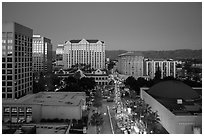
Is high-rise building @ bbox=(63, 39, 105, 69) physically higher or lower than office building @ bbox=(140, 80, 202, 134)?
higher

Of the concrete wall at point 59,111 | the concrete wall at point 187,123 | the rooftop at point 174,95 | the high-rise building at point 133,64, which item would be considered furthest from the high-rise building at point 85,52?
the concrete wall at point 187,123

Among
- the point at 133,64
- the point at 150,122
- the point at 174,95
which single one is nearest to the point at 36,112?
the point at 150,122

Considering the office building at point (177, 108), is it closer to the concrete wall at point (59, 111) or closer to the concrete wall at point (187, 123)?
the concrete wall at point (187, 123)

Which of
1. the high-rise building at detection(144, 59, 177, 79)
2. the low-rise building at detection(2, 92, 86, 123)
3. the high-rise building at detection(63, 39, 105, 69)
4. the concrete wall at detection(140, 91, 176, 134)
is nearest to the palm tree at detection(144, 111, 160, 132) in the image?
A: the concrete wall at detection(140, 91, 176, 134)

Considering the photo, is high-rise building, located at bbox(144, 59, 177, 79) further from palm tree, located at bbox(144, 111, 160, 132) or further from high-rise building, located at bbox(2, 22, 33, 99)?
palm tree, located at bbox(144, 111, 160, 132)

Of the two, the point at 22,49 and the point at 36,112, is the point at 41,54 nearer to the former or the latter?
the point at 22,49

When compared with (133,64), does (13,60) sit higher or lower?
higher
